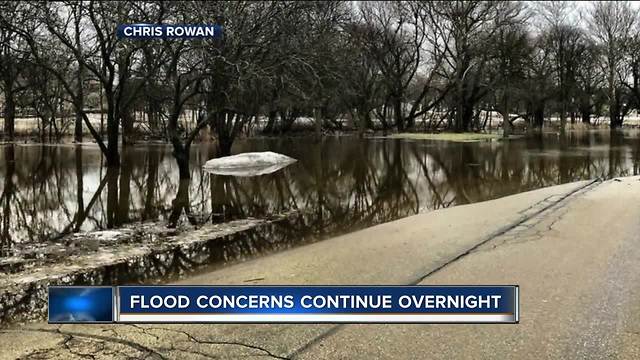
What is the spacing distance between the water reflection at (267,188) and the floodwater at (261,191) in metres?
0.03

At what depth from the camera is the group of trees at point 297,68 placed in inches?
802

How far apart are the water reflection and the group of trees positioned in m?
2.13

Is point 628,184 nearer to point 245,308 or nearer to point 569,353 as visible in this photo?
point 569,353

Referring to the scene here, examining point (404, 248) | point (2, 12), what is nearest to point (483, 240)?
point (404, 248)

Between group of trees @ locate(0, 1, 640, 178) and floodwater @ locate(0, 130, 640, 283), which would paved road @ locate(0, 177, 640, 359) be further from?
group of trees @ locate(0, 1, 640, 178)

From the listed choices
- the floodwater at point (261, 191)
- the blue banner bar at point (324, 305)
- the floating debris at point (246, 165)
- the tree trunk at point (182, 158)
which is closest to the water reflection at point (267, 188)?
the floodwater at point (261, 191)

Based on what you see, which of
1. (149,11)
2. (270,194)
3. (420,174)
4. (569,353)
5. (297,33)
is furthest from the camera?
(297,33)

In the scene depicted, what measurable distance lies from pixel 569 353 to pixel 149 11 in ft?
58.5

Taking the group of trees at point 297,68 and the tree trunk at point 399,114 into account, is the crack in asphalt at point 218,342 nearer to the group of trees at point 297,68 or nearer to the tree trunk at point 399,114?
the group of trees at point 297,68

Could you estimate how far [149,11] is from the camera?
19.4m

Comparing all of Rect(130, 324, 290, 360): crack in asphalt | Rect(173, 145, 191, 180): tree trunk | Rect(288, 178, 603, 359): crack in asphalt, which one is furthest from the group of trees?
Rect(130, 324, 290, 360): crack in asphalt

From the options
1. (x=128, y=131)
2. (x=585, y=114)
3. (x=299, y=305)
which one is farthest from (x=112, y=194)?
(x=585, y=114)

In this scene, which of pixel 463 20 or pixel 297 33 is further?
pixel 463 20

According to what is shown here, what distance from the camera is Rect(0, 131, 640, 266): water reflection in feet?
39.5
